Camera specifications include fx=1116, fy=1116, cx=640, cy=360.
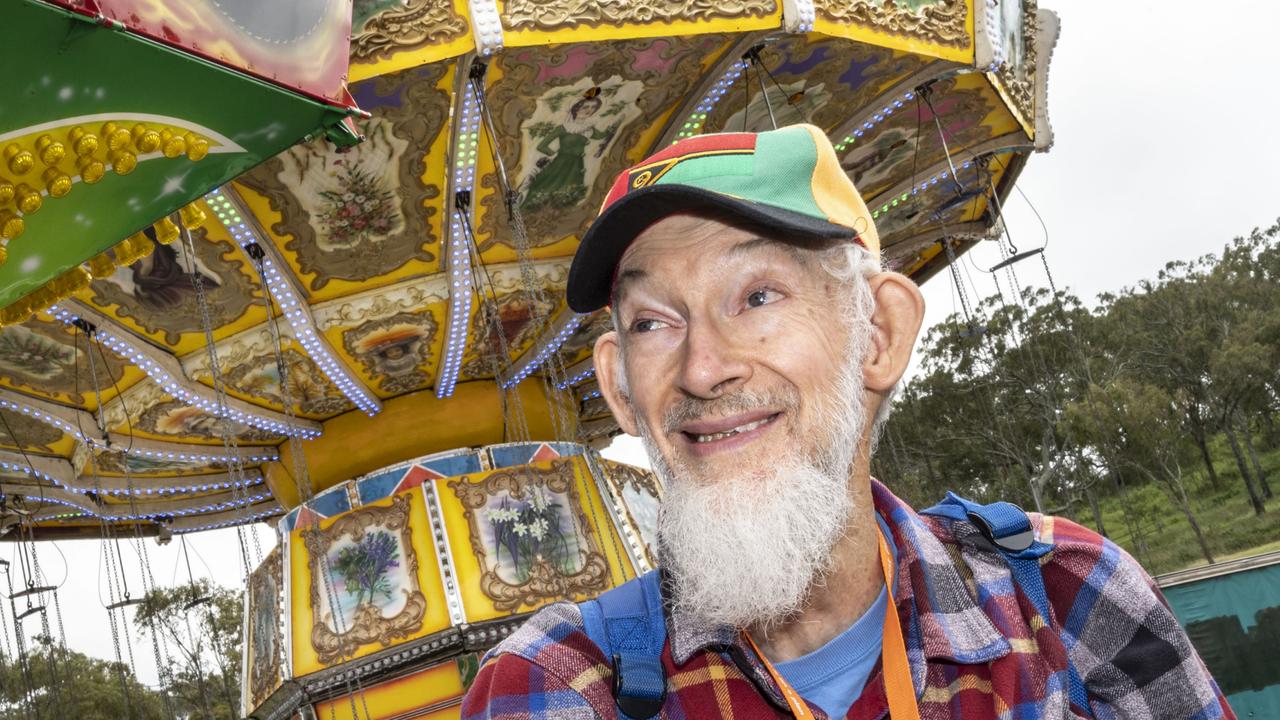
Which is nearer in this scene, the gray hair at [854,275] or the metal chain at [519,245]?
the gray hair at [854,275]

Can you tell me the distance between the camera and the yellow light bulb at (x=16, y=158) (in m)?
4.09

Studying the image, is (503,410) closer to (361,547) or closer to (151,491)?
(361,547)

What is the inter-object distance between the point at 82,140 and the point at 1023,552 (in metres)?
3.92

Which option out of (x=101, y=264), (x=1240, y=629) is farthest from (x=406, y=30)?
(x=1240, y=629)

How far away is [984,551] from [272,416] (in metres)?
10.2

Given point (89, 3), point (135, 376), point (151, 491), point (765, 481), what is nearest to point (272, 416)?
point (135, 376)

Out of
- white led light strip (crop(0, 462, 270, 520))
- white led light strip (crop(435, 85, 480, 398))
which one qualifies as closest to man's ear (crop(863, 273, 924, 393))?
white led light strip (crop(435, 85, 480, 398))

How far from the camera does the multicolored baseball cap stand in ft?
5.21

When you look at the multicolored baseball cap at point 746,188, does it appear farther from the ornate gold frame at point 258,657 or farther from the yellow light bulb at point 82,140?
the ornate gold frame at point 258,657

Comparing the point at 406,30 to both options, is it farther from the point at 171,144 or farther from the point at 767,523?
the point at 767,523

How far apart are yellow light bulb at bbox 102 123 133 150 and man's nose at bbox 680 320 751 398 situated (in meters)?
3.45

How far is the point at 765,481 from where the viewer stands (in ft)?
5.45

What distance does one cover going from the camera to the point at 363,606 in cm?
1073

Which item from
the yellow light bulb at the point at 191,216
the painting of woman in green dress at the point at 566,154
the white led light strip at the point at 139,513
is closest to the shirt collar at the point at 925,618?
the yellow light bulb at the point at 191,216
